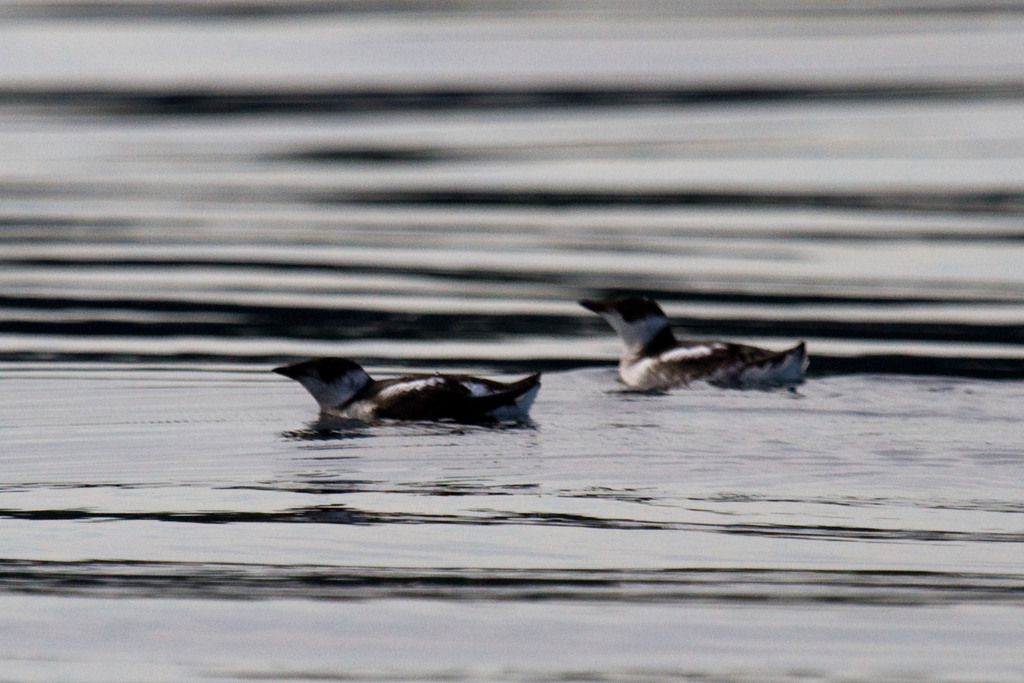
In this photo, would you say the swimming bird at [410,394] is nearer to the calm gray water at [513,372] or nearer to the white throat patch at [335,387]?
the white throat patch at [335,387]

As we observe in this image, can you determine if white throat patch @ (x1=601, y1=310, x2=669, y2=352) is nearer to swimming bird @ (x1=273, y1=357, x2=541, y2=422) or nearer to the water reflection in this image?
swimming bird @ (x1=273, y1=357, x2=541, y2=422)

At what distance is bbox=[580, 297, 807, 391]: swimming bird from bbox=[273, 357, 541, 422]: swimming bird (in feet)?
5.23

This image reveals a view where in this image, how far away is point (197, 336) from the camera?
14547 millimetres

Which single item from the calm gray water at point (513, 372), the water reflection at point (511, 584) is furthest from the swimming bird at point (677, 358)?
the water reflection at point (511, 584)

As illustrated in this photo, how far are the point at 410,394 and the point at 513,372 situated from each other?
6.42 ft

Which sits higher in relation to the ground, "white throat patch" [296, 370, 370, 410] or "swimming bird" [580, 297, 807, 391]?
"swimming bird" [580, 297, 807, 391]

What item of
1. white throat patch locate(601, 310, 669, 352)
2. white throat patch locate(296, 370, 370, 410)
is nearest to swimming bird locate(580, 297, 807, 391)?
white throat patch locate(601, 310, 669, 352)

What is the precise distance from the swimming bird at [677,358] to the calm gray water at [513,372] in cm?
29

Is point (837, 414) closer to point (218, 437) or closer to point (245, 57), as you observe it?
point (218, 437)

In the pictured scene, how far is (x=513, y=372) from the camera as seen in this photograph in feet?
44.5

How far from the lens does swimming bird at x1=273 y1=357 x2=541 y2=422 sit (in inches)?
451

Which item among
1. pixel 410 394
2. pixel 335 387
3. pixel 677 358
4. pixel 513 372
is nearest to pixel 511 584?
pixel 410 394

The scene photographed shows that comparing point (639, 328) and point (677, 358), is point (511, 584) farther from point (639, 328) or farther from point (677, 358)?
point (639, 328)

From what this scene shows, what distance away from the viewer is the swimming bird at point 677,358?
41.5 ft
